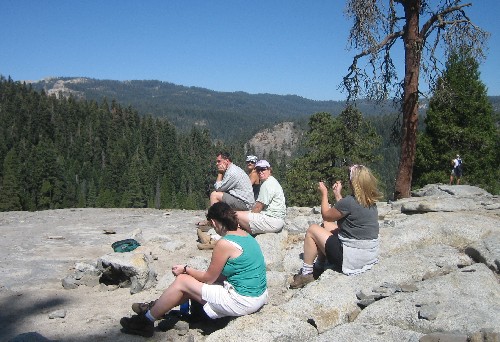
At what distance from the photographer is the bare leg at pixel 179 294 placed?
4.83m

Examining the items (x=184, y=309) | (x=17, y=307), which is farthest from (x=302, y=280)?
(x=17, y=307)

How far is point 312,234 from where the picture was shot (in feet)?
20.2

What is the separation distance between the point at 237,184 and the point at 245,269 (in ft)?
12.5

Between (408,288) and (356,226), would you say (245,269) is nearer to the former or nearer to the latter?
(356,226)

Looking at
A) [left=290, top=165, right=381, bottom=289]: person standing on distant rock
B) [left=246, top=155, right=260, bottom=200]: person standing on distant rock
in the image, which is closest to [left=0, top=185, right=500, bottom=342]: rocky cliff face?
[left=290, top=165, right=381, bottom=289]: person standing on distant rock

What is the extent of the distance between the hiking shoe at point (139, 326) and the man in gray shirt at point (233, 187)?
143 inches

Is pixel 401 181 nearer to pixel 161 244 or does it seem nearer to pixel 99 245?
pixel 161 244

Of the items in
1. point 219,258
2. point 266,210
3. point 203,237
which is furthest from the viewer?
point 203,237

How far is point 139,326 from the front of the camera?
4938 mm

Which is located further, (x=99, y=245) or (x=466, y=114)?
(x=466, y=114)

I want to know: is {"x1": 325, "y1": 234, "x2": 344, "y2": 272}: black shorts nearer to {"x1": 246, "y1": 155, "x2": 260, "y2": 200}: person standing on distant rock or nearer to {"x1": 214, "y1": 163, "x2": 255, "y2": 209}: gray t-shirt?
{"x1": 214, "y1": 163, "x2": 255, "y2": 209}: gray t-shirt

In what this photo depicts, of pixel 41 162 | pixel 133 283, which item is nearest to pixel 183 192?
pixel 41 162

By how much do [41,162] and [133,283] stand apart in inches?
3389

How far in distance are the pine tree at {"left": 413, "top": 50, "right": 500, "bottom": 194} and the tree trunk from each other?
13900 millimetres
